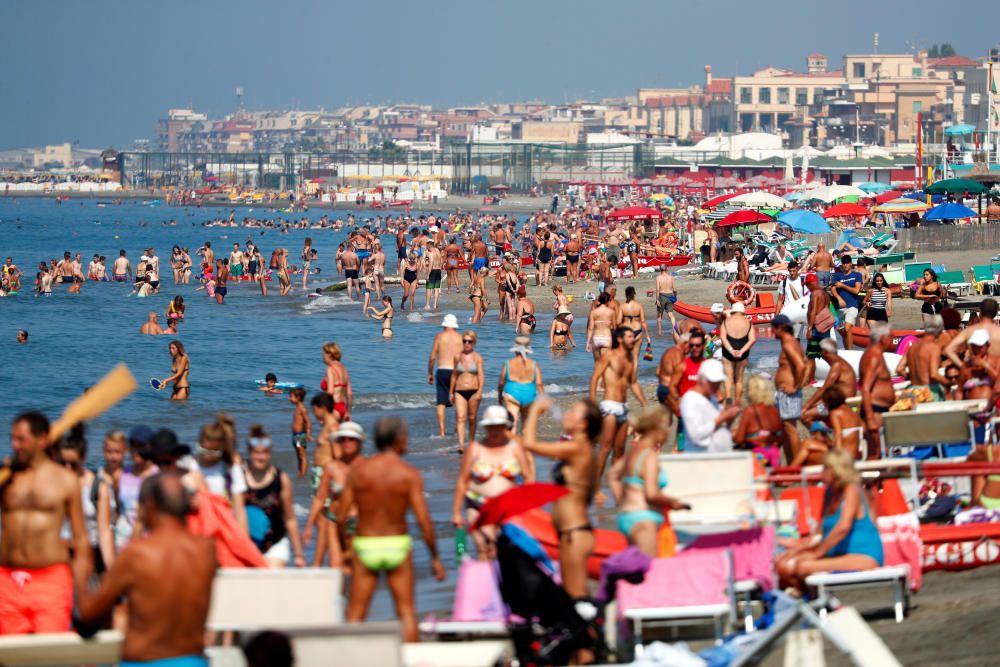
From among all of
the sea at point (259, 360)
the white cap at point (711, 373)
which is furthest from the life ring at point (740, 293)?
the white cap at point (711, 373)

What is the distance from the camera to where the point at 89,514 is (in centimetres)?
671

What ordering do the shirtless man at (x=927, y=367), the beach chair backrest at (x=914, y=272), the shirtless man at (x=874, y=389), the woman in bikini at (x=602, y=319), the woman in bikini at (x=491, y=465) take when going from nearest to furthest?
the woman in bikini at (x=491, y=465) → the shirtless man at (x=874, y=389) → the shirtless man at (x=927, y=367) → the woman in bikini at (x=602, y=319) → the beach chair backrest at (x=914, y=272)

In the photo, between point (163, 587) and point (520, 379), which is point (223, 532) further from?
point (520, 379)

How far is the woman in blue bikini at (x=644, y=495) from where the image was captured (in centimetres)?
692

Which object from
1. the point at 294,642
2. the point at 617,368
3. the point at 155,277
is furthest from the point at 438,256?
the point at 294,642

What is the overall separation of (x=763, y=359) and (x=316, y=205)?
4315 inches

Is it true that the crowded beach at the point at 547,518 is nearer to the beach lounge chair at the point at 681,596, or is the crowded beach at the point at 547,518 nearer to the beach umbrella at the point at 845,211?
the beach lounge chair at the point at 681,596

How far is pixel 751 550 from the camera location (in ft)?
23.1

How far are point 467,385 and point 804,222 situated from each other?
640 inches

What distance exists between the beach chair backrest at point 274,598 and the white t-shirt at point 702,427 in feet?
11.7

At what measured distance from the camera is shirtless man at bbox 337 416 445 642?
6227 mm

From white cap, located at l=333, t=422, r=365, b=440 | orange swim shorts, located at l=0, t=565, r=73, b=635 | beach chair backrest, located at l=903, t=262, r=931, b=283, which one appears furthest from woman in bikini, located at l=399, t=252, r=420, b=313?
orange swim shorts, located at l=0, t=565, r=73, b=635

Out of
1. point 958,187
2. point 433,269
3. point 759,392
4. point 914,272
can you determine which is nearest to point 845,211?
point 958,187

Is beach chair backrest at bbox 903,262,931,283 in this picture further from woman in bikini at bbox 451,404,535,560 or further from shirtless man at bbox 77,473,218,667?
shirtless man at bbox 77,473,218,667
